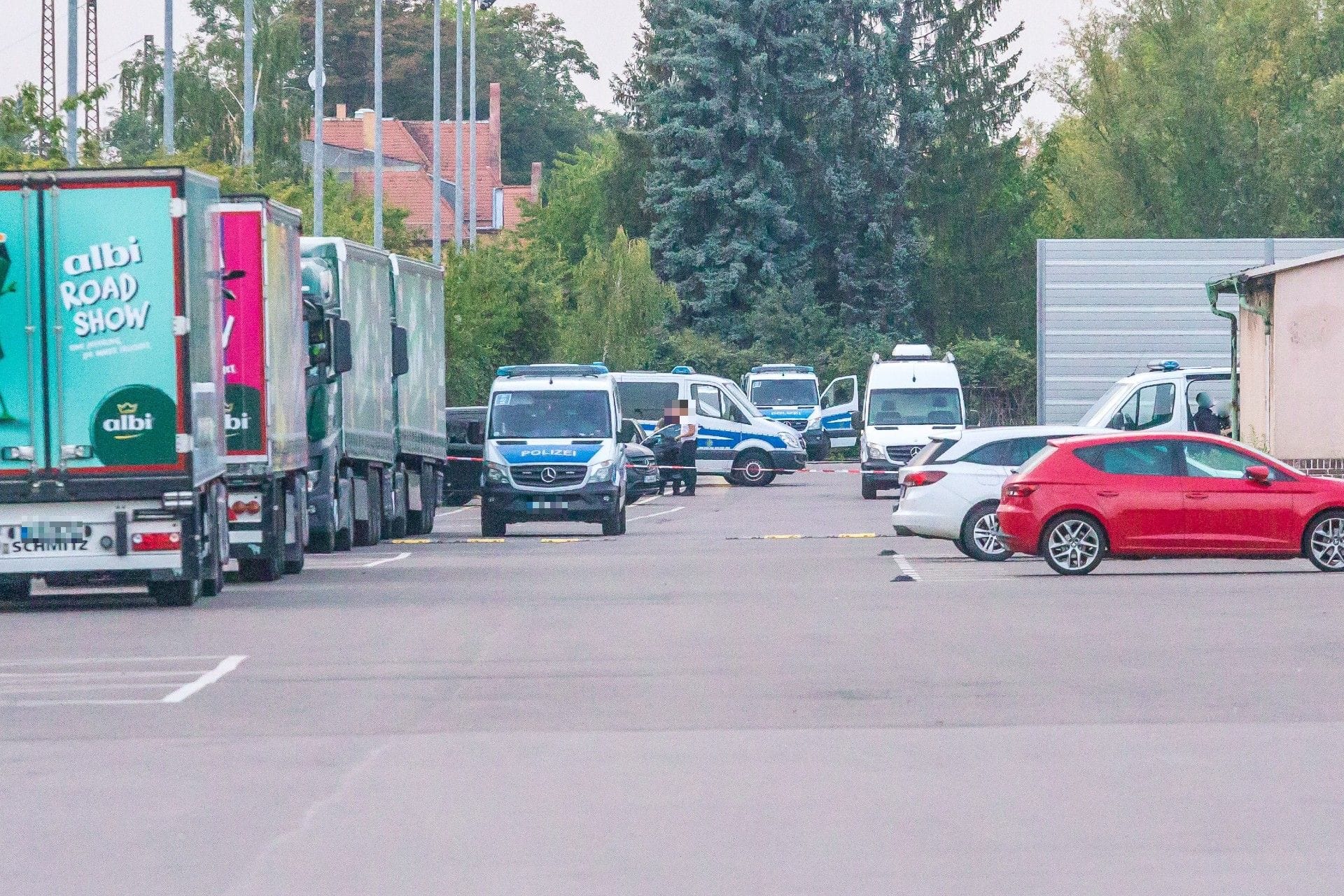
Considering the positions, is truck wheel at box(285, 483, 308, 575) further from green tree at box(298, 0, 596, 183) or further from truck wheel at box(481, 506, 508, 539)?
green tree at box(298, 0, 596, 183)

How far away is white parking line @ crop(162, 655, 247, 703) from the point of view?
13.0 meters

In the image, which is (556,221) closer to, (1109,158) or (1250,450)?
(1109,158)

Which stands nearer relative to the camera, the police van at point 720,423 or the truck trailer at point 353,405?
the truck trailer at point 353,405

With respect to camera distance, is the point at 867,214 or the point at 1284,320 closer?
the point at 1284,320

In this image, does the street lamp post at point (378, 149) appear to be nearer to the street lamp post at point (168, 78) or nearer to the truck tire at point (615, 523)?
the street lamp post at point (168, 78)

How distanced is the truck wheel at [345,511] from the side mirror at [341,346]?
2049 mm

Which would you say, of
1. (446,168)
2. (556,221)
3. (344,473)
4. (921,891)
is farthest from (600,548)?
(446,168)

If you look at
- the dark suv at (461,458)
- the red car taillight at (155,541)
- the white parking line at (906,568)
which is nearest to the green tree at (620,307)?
the dark suv at (461,458)

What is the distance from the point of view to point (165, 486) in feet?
60.5

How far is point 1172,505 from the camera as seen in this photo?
21922 mm

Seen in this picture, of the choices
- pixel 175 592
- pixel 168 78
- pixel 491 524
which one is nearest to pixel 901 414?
pixel 491 524

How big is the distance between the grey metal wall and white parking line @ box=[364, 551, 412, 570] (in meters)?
11.1

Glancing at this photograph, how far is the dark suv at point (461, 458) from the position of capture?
3934cm

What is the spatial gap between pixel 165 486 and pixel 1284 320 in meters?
17.6
